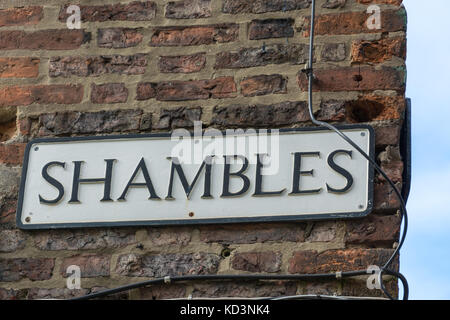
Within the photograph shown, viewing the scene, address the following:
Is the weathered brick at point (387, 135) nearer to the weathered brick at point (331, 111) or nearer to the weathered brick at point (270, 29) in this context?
the weathered brick at point (331, 111)

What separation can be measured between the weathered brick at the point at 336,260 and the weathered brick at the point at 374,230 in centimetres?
3

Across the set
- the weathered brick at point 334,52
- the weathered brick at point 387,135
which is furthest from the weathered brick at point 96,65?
the weathered brick at point 387,135

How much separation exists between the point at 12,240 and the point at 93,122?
44cm

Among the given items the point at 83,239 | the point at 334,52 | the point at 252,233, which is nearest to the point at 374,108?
the point at 334,52

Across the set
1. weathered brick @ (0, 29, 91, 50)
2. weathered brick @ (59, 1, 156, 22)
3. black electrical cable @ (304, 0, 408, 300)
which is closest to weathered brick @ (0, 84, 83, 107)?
weathered brick @ (0, 29, 91, 50)

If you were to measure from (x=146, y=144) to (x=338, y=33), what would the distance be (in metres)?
0.69

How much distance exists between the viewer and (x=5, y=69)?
3541mm

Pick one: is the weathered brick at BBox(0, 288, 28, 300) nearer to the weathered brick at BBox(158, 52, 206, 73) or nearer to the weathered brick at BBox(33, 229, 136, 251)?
the weathered brick at BBox(33, 229, 136, 251)

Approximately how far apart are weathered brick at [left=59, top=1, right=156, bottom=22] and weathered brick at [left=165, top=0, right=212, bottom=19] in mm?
57

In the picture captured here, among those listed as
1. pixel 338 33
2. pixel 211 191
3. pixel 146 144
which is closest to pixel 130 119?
pixel 146 144
